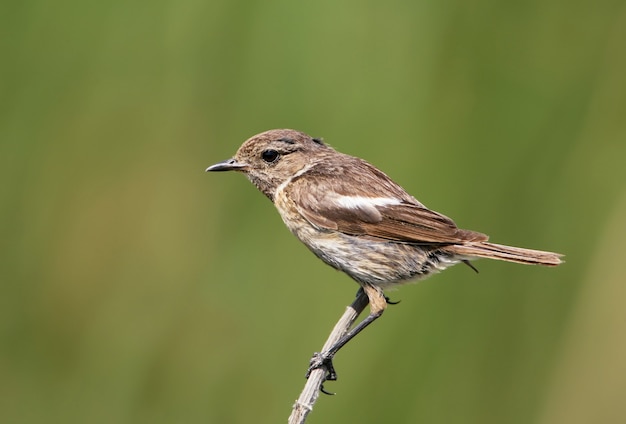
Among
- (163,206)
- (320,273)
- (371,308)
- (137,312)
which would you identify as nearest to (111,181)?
(163,206)

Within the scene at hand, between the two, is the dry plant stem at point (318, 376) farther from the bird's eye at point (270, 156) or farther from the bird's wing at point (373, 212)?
the bird's eye at point (270, 156)

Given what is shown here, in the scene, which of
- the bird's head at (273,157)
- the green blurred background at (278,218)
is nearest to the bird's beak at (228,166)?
the bird's head at (273,157)

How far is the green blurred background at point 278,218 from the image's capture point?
5.41 metres

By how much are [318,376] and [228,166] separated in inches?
54.3

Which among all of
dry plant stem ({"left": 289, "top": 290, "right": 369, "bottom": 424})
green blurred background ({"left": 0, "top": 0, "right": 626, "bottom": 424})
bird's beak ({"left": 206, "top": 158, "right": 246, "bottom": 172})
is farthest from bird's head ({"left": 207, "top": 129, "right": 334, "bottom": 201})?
dry plant stem ({"left": 289, "top": 290, "right": 369, "bottom": 424})

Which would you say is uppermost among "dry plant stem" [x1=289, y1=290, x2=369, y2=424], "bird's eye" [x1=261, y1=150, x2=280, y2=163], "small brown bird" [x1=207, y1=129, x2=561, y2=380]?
"bird's eye" [x1=261, y1=150, x2=280, y2=163]

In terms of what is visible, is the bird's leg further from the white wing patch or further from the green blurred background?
the green blurred background

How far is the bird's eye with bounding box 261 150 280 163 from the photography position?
5367mm

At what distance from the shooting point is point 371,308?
488 cm

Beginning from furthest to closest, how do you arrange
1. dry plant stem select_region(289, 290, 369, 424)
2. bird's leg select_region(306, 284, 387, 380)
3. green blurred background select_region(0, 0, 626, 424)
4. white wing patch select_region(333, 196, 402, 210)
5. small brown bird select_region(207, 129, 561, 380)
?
green blurred background select_region(0, 0, 626, 424) → white wing patch select_region(333, 196, 402, 210) → small brown bird select_region(207, 129, 561, 380) → bird's leg select_region(306, 284, 387, 380) → dry plant stem select_region(289, 290, 369, 424)

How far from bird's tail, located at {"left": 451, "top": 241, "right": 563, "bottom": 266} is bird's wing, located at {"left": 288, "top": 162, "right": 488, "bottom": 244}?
0.05 m

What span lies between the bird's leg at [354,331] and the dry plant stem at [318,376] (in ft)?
0.08

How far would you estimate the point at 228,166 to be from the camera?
17.4ft

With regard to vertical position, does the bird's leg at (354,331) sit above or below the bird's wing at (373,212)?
below
